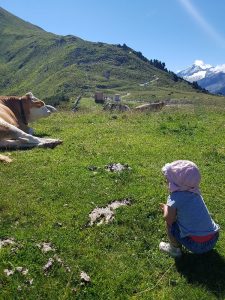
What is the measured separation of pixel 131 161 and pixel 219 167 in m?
2.91

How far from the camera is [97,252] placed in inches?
332

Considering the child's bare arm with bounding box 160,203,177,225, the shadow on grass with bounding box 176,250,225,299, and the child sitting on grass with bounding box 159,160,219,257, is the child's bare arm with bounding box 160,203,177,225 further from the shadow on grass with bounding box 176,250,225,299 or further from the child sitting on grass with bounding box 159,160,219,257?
the shadow on grass with bounding box 176,250,225,299

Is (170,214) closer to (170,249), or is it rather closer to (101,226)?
(170,249)

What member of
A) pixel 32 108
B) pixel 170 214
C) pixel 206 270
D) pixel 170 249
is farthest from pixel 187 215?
pixel 32 108

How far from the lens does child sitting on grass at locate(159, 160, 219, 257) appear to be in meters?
8.18

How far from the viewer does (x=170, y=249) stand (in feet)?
27.8

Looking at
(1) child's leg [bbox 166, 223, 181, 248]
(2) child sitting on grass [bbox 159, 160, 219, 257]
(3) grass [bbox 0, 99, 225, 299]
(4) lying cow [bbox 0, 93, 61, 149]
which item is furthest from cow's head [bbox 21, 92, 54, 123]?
(1) child's leg [bbox 166, 223, 181, 248]

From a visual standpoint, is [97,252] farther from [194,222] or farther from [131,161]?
[131,161]

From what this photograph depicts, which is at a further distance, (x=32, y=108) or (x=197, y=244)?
(x=32, y=108)

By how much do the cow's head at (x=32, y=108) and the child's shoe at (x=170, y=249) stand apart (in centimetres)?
1214

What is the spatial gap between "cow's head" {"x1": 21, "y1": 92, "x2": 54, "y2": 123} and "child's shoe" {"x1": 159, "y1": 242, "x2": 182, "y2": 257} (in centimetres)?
1214

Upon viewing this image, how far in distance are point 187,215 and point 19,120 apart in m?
12.0

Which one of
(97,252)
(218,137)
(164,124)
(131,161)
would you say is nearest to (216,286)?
(97,252)

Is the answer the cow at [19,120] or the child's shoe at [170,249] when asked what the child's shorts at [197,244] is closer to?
the child's shoe at [170,249]
